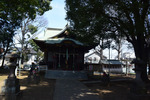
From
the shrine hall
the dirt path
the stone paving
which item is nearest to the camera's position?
the stone paving

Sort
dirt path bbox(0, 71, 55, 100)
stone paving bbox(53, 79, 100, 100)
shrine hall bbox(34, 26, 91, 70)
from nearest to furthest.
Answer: stone paving bbox(53, 79, 100, 100), dirt path bbox(0, 71, 55, 100), shrine hall bbox(34, 26, 91, 70)

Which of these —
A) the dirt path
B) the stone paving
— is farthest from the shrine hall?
the stone paving

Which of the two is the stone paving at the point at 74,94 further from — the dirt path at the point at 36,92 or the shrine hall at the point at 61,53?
the shrine hall at the point at 61,53

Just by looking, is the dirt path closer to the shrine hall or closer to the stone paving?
the stone paving

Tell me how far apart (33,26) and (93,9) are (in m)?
13.8

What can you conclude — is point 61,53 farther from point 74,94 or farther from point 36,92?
point 74,94

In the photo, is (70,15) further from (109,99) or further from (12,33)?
(12,33)

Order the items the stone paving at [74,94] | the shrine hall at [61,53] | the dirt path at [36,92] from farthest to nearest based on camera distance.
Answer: the shrine hall at [61,53]
the dirt path at [36,92]
the stone paving at [74,94]

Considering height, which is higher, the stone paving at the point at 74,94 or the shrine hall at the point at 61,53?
the shrine hall at the point at 61,53

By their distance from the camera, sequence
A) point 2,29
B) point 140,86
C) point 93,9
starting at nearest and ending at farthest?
point 140,86
point 93,9
point 2,29

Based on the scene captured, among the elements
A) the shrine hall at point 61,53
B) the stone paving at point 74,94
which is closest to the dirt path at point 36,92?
the stone paving at point 74,94

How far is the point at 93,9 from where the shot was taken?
916 cm

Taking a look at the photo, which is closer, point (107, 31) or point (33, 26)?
point (107, 31)

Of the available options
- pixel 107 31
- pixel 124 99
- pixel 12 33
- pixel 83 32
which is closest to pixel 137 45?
pixel 107 31
